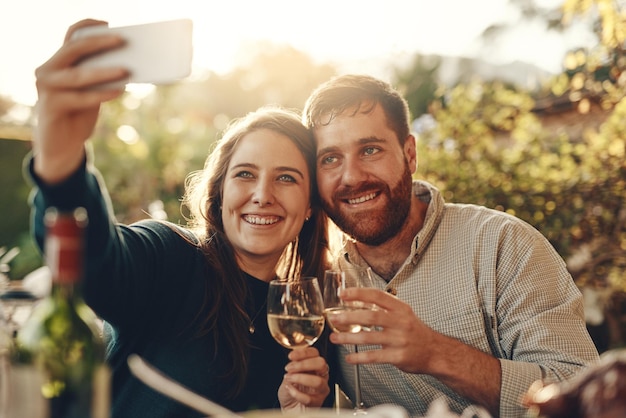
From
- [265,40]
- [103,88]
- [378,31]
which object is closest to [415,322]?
[103,88]

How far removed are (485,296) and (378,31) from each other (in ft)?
17.9

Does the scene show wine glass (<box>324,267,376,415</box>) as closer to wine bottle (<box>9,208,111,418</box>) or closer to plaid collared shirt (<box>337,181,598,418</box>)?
plaid collared shirt (<box>337,181,598,418</box>)

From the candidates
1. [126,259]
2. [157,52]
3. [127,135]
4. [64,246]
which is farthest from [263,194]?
[127,135]

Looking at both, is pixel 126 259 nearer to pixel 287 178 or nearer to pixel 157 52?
pixel 157 52

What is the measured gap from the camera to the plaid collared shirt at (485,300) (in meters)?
2.16

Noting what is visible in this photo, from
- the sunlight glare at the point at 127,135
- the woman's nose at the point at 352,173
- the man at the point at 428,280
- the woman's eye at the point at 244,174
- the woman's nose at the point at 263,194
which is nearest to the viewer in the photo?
the man at the point at 428,280

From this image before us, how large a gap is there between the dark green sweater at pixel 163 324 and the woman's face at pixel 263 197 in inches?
7.3

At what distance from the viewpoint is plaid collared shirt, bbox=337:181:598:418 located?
2.16 metres

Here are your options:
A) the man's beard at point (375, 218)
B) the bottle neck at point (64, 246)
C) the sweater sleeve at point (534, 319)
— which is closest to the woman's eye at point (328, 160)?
the man's beard at point (375, 218)

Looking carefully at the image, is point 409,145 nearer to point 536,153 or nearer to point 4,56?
point 536,153

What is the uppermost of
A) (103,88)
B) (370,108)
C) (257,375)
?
(103,88)

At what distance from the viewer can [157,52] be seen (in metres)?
1.09

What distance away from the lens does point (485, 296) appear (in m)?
2.38

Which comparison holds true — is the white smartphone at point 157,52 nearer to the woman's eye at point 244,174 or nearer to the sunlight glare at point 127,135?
the woman's eye at point 244,174
